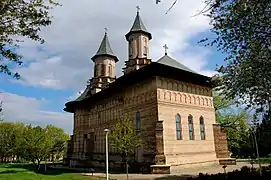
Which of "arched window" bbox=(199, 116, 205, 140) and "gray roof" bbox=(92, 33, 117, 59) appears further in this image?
"gray roof" bbox=(92, 33, 117, 59)

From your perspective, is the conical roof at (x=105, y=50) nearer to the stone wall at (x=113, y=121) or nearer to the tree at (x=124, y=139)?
the stone wall at (x=113, y=121)

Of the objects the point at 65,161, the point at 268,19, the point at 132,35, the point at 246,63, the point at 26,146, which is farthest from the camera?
the point at 65,161

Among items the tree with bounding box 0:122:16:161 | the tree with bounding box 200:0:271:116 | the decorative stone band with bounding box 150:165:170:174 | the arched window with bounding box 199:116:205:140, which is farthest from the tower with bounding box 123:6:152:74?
the tree with bounding box 0:122:16:161

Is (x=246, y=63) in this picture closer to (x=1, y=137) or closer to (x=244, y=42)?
(x=244, y=42)

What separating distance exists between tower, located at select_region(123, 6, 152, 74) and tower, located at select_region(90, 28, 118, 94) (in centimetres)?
545

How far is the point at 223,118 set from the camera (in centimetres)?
3647

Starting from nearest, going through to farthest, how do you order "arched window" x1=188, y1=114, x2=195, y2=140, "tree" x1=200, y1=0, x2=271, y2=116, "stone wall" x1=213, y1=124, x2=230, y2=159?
"tree" x1=200, y1=0, x2=271, y2=116
"arched window" x1=188, y1=114, x2=195, y2=140
"stone wall" x1=213, y1=124, x2=230, y2=159

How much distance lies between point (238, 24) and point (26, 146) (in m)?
25.8

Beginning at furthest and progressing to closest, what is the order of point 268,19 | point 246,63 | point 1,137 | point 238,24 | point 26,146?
point 1,137, point 26,146, point 246,63, point 238,24, point 268,19

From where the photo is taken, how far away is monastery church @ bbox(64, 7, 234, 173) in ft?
68.2

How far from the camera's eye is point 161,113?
20.9m

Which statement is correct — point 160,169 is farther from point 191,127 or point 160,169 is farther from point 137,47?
point 137,47

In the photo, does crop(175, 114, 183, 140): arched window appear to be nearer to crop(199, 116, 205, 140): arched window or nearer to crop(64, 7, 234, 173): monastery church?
crop(64, 7, 234, 173): monastery church

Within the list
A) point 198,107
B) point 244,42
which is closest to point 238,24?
point 244,42
